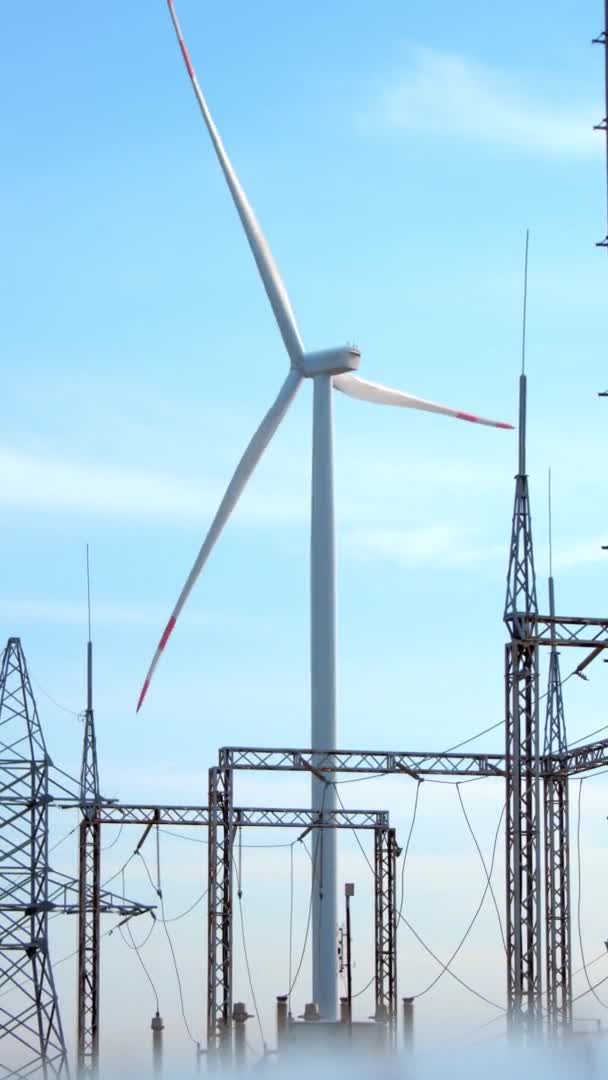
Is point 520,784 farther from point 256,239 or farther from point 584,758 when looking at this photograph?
point 256,239

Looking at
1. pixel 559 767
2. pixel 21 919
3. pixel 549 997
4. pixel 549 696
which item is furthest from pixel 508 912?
pixel 549 696

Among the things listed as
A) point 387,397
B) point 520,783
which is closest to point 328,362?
point 387,397

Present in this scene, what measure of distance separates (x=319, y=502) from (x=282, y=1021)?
20787 mm

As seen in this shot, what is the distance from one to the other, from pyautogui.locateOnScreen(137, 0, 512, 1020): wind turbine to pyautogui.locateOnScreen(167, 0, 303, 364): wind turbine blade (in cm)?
4

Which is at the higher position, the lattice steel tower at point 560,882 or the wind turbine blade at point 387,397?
the wind turbine blade at point 387,397

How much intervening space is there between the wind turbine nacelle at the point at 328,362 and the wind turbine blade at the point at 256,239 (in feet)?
1.68

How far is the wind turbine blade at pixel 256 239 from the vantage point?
280 ft

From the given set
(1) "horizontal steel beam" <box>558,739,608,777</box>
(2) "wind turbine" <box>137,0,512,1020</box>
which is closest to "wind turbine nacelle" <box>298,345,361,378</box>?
(2) "wind turbine" <box>137,0,512,1020</box>

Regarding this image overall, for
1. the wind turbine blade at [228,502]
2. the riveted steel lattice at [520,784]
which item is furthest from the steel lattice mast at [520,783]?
the wind turbine blade at [228,502]

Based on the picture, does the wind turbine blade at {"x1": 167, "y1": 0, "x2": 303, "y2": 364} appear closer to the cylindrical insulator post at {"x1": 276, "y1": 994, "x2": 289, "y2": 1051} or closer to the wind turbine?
the wind turbine

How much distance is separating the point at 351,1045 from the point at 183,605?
19.6 meters

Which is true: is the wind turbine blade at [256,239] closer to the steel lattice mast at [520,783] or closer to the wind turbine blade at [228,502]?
the wind turbine blade at [228,502]

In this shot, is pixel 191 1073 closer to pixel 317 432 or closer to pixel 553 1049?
pixel 553 1049

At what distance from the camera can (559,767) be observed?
224 ft
